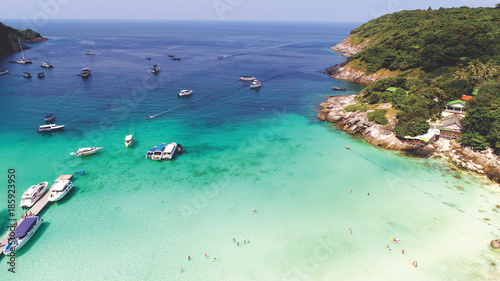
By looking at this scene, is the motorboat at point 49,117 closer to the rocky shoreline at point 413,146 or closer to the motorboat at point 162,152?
the motorboat at point 162,152

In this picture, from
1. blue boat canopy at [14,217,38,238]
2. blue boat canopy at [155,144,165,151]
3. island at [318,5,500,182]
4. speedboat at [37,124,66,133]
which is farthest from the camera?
speedboat at [37,124,66,133]

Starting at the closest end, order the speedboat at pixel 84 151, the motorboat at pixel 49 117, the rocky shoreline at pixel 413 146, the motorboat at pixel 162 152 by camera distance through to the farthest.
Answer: the rocky shoreline at pixel 413 146, the motorboat at pixel 162 152, the speedboat at pixel 84 151, the motorboat at pixel 49 117

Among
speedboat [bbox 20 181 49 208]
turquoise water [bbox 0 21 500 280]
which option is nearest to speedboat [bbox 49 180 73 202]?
turquoise water [bbox 0 21 500 280]

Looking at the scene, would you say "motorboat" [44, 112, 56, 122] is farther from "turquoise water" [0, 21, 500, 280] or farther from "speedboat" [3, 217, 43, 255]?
"speedboat" [3, 217, 43, 255]

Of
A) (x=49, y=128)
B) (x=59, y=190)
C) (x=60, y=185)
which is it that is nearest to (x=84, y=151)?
(x=60, y=185)

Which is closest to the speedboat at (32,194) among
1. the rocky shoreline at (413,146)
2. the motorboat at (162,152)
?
the motorboat at (162,152)

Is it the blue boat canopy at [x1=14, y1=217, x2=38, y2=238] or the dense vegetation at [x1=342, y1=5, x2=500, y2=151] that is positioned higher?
the dense vegetation at [x1=342, y1=5, x2=500, y2=151]

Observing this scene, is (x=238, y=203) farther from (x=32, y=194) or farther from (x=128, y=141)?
(x=32, y=194)
